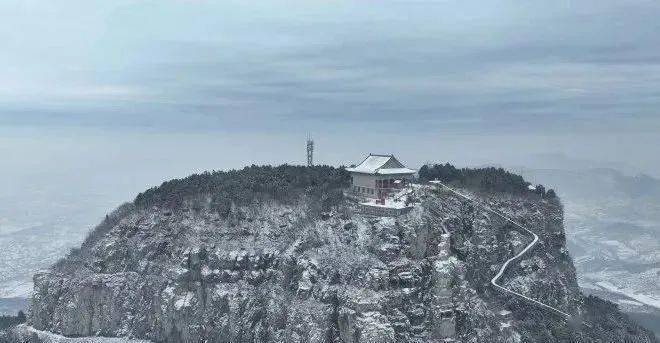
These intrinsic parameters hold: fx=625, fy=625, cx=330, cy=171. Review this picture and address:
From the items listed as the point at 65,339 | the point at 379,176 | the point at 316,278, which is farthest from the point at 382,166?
the point at 65,339

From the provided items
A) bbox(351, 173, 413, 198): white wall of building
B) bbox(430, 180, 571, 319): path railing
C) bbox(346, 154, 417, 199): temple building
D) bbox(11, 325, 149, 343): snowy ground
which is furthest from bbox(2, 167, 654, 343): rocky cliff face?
bbox(351, 173, 413, 198): white wall of building

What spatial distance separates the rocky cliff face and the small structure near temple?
10.3ft

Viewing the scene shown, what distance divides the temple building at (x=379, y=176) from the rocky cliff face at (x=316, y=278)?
4.88 metres

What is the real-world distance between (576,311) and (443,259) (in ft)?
88.9

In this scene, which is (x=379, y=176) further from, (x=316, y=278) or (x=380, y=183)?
(x=316, y=278)

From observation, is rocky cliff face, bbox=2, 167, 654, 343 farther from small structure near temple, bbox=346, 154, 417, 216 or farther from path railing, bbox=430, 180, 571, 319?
small structure near temple, bbox=346, 154, 417, 216

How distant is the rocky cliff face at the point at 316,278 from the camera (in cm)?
8312

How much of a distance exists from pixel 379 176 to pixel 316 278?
20726 millimetres

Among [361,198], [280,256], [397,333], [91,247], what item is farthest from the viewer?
[91,247]

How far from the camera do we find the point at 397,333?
7956 centimetres

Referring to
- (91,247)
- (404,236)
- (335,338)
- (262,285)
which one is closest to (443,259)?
(404,236)

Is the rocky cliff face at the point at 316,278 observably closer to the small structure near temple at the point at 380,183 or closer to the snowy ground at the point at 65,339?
the snowy ground at the point at 65,339

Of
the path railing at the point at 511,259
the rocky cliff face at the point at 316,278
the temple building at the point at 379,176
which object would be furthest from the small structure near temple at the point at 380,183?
the path railing at the point at 511,259

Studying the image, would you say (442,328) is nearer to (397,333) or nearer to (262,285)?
(397,333)
